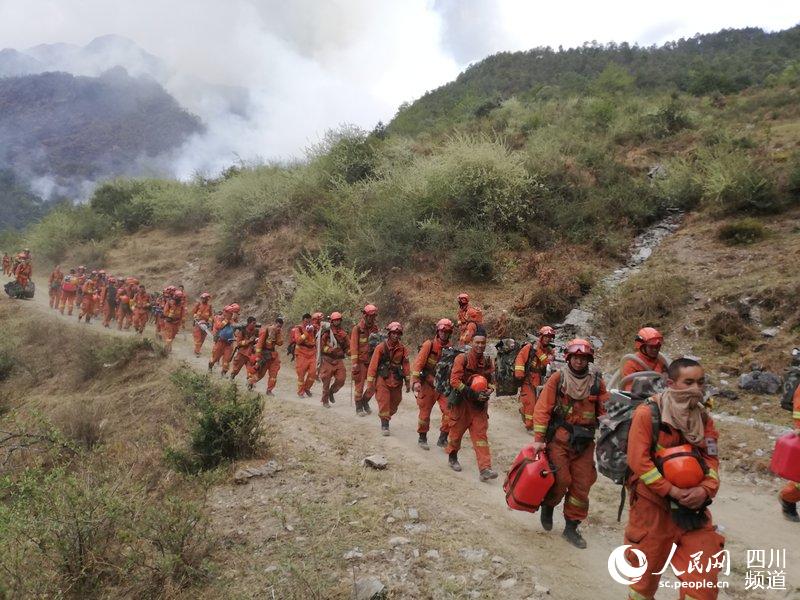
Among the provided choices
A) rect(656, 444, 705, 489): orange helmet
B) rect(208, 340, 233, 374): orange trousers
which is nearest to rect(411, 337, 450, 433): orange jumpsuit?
rect(656, 444, 705, 489): orange helmet

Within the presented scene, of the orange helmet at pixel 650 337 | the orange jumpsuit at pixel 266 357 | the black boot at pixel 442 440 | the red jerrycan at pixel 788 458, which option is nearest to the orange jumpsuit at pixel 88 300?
the orange jumpsuit at pixel 266 357

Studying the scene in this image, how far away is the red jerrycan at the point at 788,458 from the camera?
Answer: 4.11m

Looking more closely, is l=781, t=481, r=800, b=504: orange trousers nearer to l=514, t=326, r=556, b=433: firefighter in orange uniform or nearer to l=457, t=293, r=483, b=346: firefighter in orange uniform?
l=514, t=326, r=556, b=433: firefighter in orange uniform

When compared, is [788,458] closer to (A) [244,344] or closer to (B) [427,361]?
(B) [427,361]

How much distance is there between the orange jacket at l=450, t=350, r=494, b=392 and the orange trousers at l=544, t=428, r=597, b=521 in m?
1.76

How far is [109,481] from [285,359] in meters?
8.79

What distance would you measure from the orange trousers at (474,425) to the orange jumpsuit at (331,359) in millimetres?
3812

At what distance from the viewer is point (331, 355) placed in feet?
31.4

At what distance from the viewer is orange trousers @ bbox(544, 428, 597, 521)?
4387 millimetres

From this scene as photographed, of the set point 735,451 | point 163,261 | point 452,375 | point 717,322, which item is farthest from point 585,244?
point 163,261

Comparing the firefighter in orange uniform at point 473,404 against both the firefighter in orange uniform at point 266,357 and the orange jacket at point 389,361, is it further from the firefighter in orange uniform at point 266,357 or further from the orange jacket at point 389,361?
the firefighter in orange uniform at point 266,357

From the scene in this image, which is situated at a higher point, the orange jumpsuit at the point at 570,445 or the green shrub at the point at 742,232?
the green shrub at the point at 742,232

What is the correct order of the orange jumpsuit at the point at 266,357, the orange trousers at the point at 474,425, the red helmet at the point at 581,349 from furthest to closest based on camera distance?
the orange jumpsuit at the point at 266,357
the orange trousers at the point at 474,425
the red helmet at the point at 581,349

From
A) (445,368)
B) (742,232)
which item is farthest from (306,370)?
(742,232)
